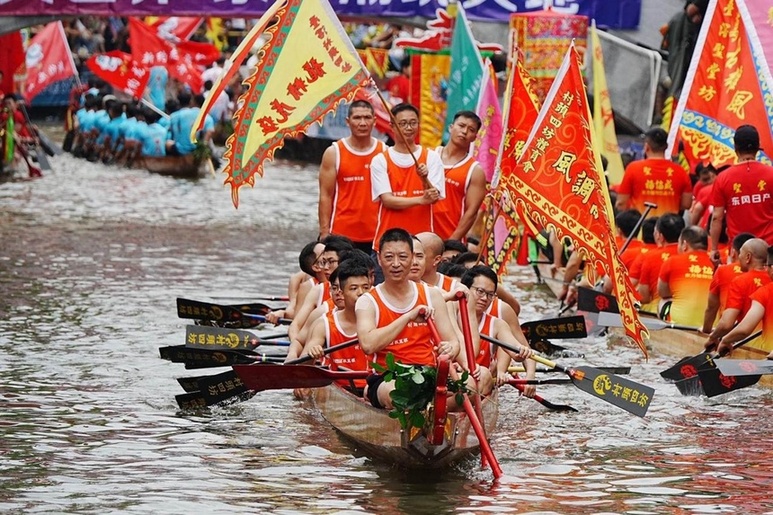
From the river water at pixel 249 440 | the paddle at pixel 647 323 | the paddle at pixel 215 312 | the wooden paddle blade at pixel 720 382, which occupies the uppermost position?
the paddle at pixel 647 323

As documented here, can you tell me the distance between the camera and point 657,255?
15.3 meters

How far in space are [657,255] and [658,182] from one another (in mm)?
1333

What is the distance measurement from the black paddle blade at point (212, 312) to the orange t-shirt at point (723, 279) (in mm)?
3903

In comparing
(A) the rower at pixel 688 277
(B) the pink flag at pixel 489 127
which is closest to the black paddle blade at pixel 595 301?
(A) the rower at pixel 688 277

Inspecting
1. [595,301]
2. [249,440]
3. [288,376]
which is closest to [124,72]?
[595,301]

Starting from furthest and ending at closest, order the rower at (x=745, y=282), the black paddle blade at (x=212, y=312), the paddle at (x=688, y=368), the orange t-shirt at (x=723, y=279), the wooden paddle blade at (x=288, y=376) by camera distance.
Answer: the black paddle blade at (x=212, y=312) → the orange t-shirt at (x=723, y=279) → the rower at (x=745, y=282) → the paddle at (x=688, y=368) → the wooden paddle blade at (x=288, y=376)

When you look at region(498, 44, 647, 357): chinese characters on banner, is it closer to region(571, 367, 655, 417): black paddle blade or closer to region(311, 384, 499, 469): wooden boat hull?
region(571, 367, 655, 417): black paddle blade

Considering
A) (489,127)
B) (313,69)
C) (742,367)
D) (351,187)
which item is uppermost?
(313,69)

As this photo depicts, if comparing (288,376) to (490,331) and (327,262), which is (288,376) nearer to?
(490,331)

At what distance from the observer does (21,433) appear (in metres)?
10.9

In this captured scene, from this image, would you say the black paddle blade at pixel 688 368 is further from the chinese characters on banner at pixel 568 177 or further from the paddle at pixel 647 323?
the paddle at pixel 647 323

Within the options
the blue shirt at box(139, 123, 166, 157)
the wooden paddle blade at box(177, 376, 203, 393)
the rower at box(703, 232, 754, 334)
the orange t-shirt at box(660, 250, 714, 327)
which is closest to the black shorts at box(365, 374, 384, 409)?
the wooden paddle blade at box(177, 376, 203, 393)

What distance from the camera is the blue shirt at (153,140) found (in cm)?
3102

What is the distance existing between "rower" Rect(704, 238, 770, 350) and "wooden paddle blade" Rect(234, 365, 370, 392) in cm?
363
